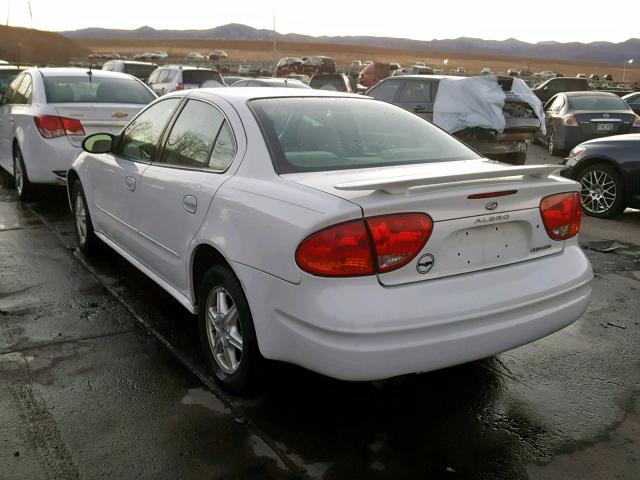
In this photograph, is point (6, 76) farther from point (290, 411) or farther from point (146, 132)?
point (290, 411)

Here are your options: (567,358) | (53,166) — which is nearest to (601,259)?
(567,358)

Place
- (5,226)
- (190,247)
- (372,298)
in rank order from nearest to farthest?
1. (372,298)
2. (190,247)
3. (5,226)

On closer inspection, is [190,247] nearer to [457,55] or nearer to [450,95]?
[450,95]

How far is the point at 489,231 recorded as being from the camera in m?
2.82

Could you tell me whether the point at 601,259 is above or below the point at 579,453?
below

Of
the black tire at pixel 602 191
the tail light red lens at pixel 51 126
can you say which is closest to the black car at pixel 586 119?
the black tire at pixel 602 191

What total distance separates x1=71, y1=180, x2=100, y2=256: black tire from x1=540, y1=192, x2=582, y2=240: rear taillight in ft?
12.3

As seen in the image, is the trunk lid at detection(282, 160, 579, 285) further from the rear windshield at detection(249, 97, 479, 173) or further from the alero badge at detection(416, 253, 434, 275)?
the rear windshield at detection(249, 97, 479, 173)

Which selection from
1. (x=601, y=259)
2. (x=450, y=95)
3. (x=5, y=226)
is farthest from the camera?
(x=450, y=95)

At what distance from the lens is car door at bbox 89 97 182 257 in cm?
418

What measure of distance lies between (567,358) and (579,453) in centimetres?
109

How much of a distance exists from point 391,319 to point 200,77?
1538 centimetres

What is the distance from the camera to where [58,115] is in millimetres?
7043

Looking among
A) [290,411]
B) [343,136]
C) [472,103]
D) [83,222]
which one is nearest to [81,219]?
[83,222]
